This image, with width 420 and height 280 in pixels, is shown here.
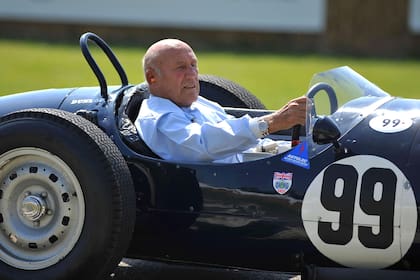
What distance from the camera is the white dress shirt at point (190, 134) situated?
438cm

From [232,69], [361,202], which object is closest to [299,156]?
[361,202]

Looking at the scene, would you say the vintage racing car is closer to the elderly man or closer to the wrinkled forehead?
the elderly man

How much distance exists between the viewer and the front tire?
4191 millimetres

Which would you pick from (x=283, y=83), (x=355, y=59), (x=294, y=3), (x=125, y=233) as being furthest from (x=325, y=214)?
(x=294, y=3)

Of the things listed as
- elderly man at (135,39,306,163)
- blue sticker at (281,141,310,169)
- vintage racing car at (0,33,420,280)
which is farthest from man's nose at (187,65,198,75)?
blue sticker at (281,141,310,169)

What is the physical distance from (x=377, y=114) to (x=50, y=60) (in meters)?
13.1

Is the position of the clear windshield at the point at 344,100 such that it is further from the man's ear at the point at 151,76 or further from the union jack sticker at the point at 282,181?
the man's ear at the point at 151,76

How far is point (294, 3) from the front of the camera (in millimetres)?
22047

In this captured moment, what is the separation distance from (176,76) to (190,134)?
1.36 feet

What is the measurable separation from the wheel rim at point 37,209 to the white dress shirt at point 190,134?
0.49 meters

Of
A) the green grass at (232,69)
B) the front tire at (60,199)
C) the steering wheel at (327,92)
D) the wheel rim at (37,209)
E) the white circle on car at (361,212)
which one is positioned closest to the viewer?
the white circle on car at (361,212)

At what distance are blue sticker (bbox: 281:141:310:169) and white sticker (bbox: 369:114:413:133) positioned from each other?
0.34 m

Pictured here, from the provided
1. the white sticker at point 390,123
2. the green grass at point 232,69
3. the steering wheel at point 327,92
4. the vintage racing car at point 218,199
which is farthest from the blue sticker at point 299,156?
the green grass at point 232,69

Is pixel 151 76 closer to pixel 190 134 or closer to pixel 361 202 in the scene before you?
pixel 190 134
